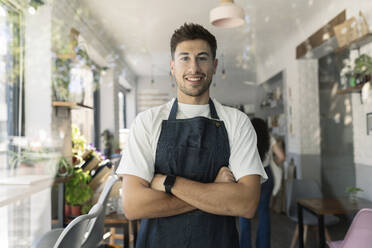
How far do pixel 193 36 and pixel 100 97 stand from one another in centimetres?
55

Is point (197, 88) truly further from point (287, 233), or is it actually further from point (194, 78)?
point (287, 233)

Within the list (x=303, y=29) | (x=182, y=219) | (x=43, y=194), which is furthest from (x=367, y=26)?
(x=43, y=194)

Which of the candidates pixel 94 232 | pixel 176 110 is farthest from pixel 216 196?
pixel 94 232

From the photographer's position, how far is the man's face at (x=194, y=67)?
1.00 meters

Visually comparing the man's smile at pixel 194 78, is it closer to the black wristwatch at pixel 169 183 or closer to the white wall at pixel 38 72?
the black wristwatch at pixel 169 183

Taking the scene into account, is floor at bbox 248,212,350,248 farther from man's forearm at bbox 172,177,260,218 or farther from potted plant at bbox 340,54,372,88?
man's forearm at bbox 172,177,260,218

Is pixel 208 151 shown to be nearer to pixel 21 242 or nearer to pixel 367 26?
pixel 21 242

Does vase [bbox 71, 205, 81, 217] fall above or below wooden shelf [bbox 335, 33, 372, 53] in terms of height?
below

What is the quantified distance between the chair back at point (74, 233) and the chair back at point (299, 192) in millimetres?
2168

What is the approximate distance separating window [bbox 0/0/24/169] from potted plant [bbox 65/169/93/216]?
1.23 feet

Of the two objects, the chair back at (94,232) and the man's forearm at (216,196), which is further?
the chair back at (94,232)

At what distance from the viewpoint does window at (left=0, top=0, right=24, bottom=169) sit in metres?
1.62

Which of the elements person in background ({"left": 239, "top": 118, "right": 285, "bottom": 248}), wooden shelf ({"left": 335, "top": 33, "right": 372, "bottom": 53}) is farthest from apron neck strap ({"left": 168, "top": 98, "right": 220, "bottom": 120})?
wooden shelf ({"left": 335, "top": 33, "right": 372, "bottom": 53})

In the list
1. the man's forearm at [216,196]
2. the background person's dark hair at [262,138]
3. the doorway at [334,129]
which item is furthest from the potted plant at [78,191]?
the doorway at [334,129]
